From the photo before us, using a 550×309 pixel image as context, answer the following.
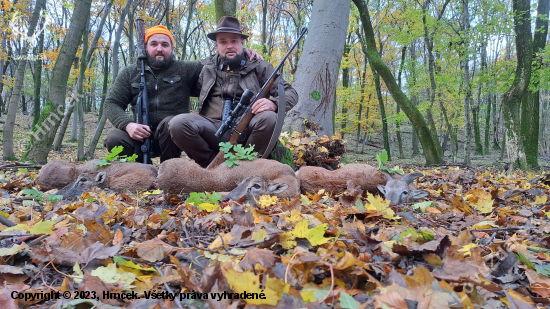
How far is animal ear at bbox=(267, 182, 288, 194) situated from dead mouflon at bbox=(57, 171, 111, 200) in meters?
1.78

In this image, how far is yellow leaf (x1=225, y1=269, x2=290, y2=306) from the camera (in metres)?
0.87

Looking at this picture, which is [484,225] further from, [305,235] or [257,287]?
[257,287]

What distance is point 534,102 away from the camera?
795 cm

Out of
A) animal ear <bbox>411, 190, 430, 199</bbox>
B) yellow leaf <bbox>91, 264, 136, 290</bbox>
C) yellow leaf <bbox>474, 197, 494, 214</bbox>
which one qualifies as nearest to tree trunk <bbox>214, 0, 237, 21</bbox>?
animal ear <bbox>411, 190, 430, 199</bbox>

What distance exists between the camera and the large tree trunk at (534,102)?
734cm

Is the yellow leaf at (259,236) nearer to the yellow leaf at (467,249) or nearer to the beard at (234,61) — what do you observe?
the yellow leaf at (467,249)

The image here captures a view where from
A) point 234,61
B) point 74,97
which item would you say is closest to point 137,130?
point 234,61

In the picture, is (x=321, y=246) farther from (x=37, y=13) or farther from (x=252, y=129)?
(x=37, y=13)

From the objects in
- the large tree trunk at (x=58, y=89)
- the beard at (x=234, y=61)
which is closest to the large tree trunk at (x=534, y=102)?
the beard at (x=234, y=61)

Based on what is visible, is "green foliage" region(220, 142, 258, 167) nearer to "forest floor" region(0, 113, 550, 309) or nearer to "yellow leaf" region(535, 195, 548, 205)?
"forest floor" region(0, 113, 550, 309)

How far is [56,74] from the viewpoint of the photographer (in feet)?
19.1

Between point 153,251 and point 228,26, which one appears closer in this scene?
point 153,251

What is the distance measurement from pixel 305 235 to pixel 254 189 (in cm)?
134

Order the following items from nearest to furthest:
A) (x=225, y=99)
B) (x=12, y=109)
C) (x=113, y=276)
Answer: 1. (x=113, y=276)
2. (x=225, y=99)
3. (x=12, y=109)
